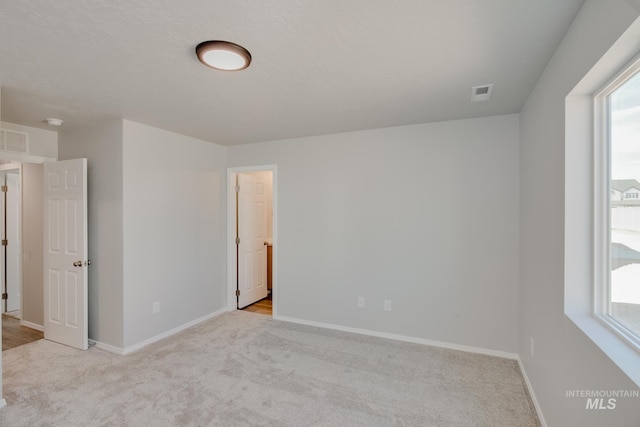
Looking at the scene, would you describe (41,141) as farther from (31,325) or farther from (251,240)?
A: (251,240)

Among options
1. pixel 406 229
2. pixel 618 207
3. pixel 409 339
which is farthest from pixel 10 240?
pixel 618 207

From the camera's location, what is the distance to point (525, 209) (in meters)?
2.68

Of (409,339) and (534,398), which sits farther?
(409,339)

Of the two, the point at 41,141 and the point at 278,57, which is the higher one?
the point at 278,57

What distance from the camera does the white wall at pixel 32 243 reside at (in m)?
3.75

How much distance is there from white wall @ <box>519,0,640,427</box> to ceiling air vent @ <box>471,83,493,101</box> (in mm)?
308

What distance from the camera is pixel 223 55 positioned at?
1806 millimetres

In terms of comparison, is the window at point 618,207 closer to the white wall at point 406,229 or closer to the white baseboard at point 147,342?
the white wall at point 406,229

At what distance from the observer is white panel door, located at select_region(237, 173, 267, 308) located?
4641 millimetres

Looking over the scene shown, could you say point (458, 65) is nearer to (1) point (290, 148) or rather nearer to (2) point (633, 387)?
(2) point (633, 387)

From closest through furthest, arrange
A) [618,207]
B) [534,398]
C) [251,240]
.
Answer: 1. [618,207]
2. [534,398]
3. [251,240]

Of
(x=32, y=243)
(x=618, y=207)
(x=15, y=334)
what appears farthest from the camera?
(x=32, y=243)

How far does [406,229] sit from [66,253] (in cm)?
367

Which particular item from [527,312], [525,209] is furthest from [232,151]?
[527,312]
